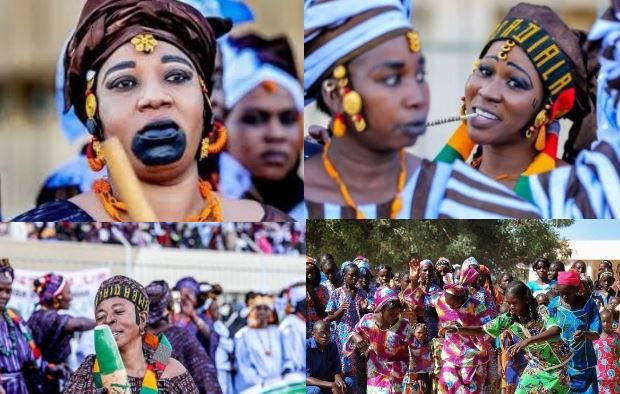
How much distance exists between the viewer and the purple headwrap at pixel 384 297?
10.0 m

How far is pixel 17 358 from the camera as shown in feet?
34.1

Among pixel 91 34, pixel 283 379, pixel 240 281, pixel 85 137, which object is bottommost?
pixel 283 379

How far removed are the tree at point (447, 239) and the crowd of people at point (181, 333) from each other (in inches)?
27.0

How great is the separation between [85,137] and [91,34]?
691mm

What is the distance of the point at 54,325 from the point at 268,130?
2177mm

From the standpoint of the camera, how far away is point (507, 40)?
9.76 m

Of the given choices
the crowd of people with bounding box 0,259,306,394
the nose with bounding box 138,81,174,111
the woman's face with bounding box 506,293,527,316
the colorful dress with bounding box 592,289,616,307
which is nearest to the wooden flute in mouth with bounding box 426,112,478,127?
the woman's face with bounding box 506,293,527,316

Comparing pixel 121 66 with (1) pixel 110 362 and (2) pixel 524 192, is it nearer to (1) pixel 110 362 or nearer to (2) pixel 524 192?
(1) pixel 110 362

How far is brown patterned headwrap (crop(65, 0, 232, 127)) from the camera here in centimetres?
989

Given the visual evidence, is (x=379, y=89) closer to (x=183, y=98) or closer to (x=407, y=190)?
(x=407, y=190)

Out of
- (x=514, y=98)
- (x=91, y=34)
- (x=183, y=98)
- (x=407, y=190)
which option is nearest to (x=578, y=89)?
(x=514, y=98)

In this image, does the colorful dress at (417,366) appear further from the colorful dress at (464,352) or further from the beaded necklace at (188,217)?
the beaded necklace at (188,217)

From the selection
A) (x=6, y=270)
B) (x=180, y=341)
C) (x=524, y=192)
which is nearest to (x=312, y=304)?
(x=180, y=341)

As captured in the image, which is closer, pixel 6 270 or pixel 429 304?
pixel 429 304
